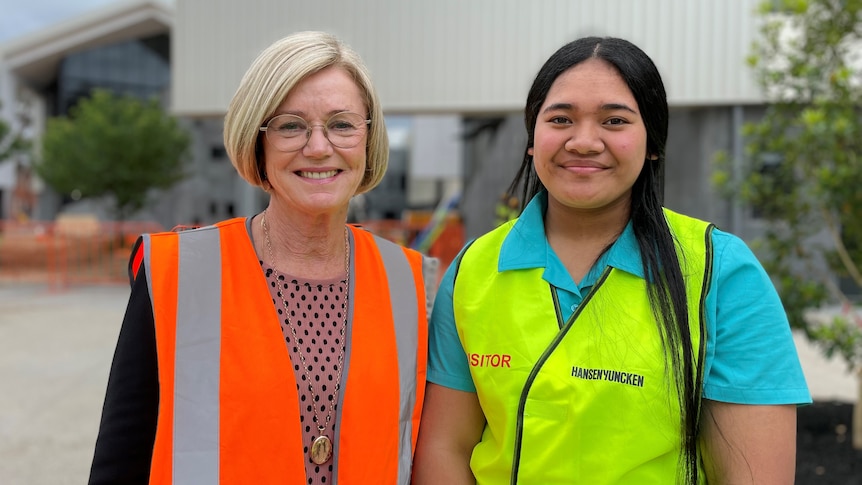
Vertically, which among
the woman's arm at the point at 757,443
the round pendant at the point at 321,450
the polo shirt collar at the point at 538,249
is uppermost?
the polo shirt collar at the point at 538,249

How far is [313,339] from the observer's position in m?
1.66

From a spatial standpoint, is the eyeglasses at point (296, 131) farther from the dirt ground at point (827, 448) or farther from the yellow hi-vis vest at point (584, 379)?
the dirt ground at point (827, 448)

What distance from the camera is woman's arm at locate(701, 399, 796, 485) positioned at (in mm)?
1348

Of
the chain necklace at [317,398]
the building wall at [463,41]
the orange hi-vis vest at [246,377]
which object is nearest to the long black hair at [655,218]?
the orange hi-vis vest at [246,377]

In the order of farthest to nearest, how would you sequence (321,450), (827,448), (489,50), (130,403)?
1. (489,50)
2. (827,448)
3. (321,450)
4. (130,403)

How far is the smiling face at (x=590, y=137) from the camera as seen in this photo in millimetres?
1437

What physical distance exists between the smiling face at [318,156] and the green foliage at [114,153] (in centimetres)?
1999

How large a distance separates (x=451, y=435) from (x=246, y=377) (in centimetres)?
49

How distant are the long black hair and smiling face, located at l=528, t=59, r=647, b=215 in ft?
0.08

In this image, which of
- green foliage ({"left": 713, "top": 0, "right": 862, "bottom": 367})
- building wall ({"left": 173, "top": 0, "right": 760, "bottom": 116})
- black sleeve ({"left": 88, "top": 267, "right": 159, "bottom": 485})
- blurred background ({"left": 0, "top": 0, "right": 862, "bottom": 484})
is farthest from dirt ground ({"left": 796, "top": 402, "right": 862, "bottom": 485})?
building wall ({"left": 173, "top": 0, "right": 760, "bottom": 116})

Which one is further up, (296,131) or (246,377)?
(296,131)

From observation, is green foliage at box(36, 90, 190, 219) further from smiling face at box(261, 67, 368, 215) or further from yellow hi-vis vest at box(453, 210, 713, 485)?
yellow hi-vis vest at box(453, 210, 713, 485)

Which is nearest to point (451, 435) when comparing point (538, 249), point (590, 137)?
point (538, 249)

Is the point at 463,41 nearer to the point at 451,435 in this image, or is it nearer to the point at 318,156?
the point at 318,156
